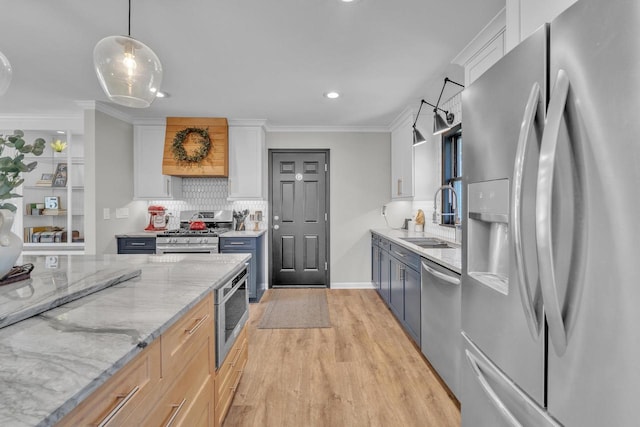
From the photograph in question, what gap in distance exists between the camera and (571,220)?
2.39 feet

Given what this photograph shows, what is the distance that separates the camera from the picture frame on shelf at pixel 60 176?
4.13 metres

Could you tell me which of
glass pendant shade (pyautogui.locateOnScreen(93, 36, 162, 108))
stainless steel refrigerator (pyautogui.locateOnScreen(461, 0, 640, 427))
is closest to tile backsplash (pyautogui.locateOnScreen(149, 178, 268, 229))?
glass pendant shade (pyautogui.locateOnScreen(93, 36, 162, 108))

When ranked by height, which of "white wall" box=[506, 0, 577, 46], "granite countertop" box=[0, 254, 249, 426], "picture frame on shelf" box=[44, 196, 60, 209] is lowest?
"granite countertop" box=[0, 254, 249, 426]

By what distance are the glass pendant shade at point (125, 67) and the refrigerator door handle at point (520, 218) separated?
5.51 ft

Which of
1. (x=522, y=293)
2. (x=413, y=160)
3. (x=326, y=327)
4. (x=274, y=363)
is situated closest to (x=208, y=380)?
(x=274, y=363)

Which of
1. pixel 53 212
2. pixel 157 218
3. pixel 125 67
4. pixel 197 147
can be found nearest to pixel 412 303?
pixel 125 67

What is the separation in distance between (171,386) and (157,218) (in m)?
3.80

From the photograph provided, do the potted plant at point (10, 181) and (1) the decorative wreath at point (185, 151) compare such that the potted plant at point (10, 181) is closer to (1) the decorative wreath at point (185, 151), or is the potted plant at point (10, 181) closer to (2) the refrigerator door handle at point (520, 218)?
(2) the refrigerator door handle at point (520, 218)

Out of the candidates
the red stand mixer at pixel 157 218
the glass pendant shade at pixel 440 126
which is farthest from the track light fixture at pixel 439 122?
the red stand mixer at pixel 157 218

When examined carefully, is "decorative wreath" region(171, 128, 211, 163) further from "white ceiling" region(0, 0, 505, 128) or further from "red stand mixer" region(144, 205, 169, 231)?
"red stand mixer" region(144, 205, 169, 231)

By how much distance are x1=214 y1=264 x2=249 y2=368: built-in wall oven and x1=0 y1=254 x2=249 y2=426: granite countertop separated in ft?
0.71

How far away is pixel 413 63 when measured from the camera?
2639mm

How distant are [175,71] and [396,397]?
317 centimetres

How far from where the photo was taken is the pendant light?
1500mm
